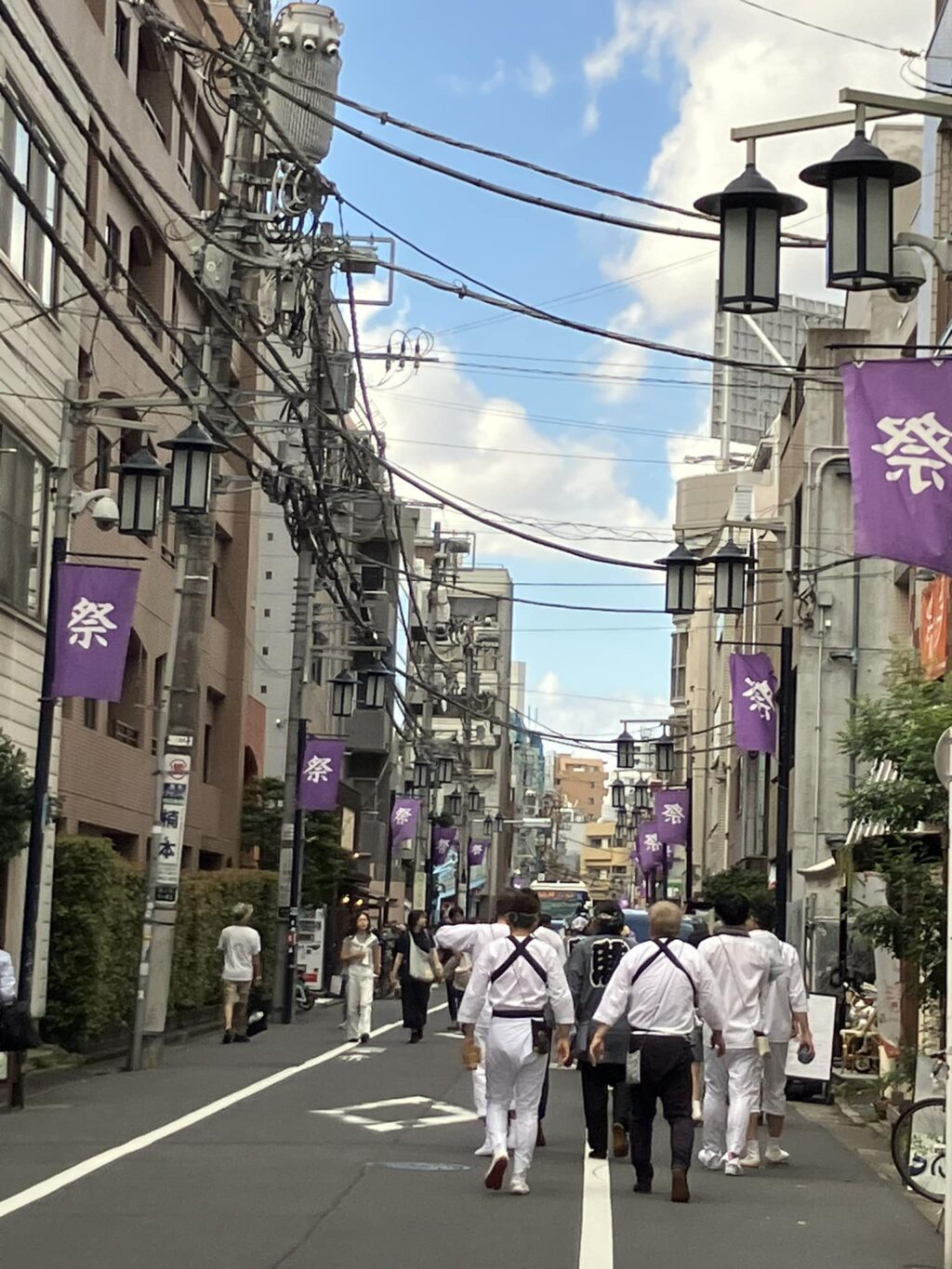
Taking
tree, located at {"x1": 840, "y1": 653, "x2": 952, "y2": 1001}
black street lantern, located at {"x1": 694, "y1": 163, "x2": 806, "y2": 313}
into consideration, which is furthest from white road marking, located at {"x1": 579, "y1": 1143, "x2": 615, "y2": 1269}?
black street lantern, located at {"x1": 694, "y1": 163, "x2": 806, "y2": 313}

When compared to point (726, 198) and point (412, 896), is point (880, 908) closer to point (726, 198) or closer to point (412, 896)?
point (726, 198)

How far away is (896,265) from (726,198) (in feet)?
5.65

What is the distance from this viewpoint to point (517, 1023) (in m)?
13.5

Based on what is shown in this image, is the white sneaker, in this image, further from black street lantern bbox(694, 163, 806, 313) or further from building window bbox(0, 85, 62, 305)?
building window bbox(0, 85, 62, 305)

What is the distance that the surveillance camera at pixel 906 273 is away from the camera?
12469 millimetres

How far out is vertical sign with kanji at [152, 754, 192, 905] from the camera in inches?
975

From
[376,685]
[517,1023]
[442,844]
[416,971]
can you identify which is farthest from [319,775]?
[442,844]

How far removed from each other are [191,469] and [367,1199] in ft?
38.5

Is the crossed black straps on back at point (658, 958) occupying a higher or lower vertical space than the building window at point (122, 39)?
lower

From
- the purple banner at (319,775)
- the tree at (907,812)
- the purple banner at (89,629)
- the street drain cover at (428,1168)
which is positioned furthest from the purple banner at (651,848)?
the street drain cover at (428,1168)

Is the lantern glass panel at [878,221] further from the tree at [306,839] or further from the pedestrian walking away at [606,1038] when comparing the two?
the tree at [306,839]

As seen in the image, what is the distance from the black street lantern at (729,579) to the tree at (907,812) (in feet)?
43.5

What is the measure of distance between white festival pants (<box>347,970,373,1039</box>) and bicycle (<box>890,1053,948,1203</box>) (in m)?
16.3

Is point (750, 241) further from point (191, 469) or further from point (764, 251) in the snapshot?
point (191, 469)
